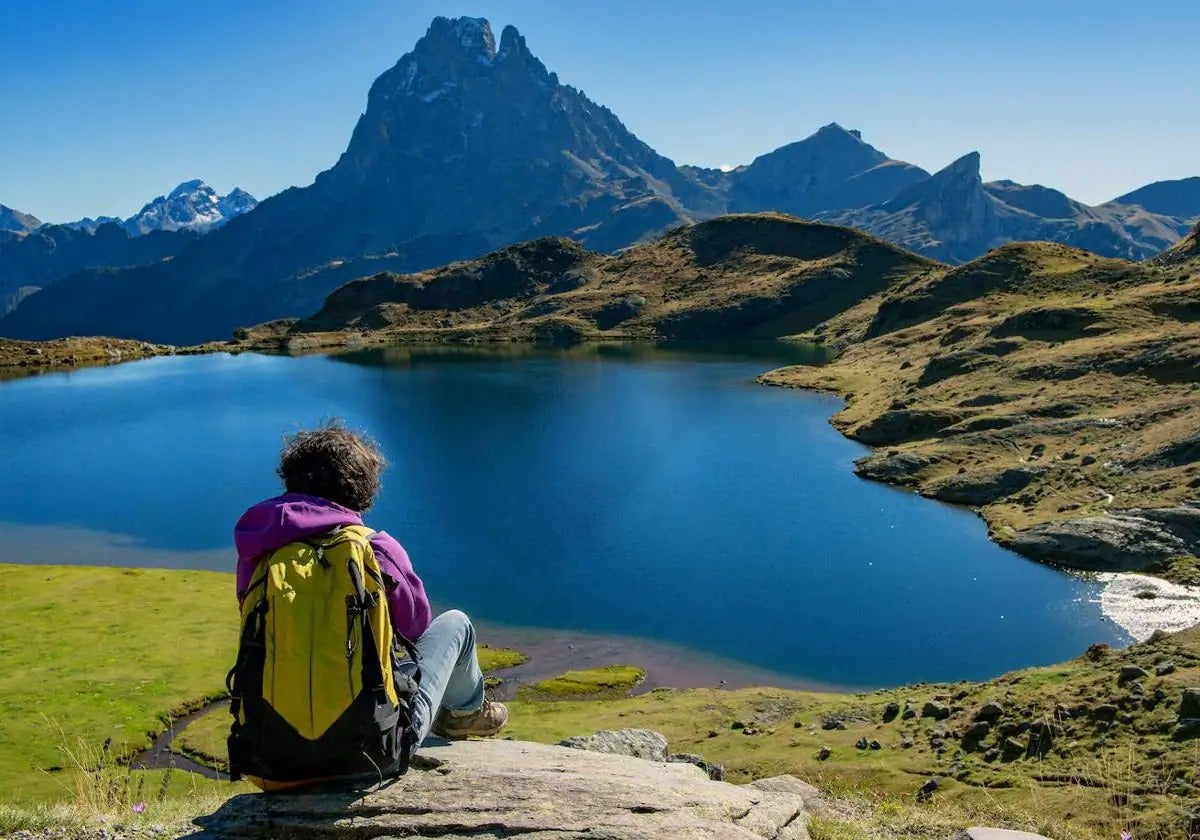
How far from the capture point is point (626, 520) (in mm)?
62875

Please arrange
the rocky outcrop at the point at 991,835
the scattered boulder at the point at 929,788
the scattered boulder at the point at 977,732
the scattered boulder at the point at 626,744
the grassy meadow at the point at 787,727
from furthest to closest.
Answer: the scattered boulder at the point at 977,732
the scattered boulder at the point at 929,788
the scattered boulder at the point at 626,744
the grassy meadow at the point at 787,727
the rocky outcrop at the point at 991,835

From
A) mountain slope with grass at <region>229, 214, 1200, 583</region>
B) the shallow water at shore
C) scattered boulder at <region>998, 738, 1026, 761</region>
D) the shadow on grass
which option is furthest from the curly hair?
mountain slope with grass at <region>229, 214, 1200, 583</region>

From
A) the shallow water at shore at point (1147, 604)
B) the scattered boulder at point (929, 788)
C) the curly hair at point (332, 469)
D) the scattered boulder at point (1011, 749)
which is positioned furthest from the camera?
the shallow water at shore at point (1147, 604)

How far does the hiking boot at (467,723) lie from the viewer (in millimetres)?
11078

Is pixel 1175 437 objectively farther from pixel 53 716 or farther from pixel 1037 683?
pixel 53 716

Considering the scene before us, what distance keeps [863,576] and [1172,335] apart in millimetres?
53747

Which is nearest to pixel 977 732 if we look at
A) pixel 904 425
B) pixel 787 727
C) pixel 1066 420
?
pixel 787 727

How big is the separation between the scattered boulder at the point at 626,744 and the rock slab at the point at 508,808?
647cm

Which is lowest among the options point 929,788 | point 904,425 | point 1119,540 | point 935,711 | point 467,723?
point 1119,540

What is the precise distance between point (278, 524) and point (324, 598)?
0.82 meters

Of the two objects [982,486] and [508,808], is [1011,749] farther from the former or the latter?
[982,486]

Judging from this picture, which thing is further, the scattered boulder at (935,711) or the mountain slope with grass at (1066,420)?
the mountain slope with grass at (1066,420)

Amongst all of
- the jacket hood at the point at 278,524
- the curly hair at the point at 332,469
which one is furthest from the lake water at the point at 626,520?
the jacket hood at the point at 278,524

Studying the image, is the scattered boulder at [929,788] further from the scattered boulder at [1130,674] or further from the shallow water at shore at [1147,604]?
the shallow water at shore at [1147,604]
